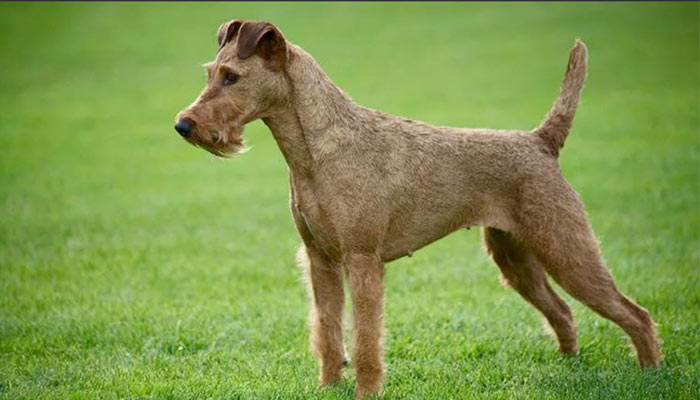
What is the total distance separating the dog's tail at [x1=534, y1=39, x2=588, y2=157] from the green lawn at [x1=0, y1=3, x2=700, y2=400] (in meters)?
1.64

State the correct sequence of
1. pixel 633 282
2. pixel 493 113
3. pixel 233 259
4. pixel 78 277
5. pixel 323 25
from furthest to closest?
pixel 323 25
pixel 493 113
pixel 233 259
pixel 78 277
pixel 633 282

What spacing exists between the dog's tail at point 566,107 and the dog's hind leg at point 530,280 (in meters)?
0.72

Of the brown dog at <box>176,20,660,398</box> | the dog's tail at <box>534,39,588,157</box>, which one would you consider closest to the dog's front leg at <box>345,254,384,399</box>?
the brown dog at <box>176,20,660,398</box>

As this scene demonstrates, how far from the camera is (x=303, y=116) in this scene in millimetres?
5438

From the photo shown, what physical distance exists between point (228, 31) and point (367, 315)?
74.4 inches

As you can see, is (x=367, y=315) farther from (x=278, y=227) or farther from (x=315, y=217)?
(x=278, y=227)

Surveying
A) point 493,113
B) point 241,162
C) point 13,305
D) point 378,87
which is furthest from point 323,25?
point 13,305

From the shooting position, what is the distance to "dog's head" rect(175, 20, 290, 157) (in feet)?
16.5

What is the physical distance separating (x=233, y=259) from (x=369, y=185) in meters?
5.66

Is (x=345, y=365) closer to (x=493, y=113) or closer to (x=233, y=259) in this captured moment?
(x=233, y=259)

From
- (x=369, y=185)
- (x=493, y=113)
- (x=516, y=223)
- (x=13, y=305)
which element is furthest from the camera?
(x=493, y=113)

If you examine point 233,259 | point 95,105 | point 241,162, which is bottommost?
point 233,259

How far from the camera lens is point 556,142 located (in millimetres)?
6188

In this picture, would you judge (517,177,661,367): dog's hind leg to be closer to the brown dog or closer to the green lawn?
the brown dog
